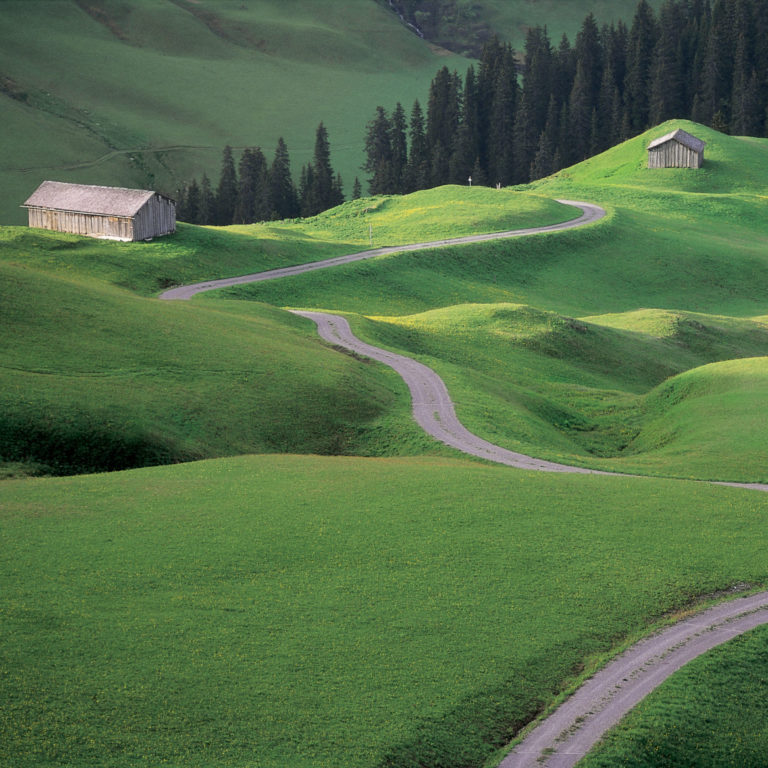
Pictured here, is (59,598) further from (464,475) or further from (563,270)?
(563,270)

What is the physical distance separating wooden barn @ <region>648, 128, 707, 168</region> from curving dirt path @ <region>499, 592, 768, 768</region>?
12957 centimetres

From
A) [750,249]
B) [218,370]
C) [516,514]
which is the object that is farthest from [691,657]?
[750,249]

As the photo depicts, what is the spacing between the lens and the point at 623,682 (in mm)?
26703

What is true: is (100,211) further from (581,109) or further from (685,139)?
(581,109)

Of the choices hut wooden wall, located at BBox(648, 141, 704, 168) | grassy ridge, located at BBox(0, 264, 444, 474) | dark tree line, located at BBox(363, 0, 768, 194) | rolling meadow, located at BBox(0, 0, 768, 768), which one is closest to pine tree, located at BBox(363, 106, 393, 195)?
dark tree line, located at BBox(363, 0, 768, 194)

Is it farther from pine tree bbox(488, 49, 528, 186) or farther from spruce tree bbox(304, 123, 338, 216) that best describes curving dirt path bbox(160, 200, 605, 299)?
pine tree bbox(488, 49, 528, 186)

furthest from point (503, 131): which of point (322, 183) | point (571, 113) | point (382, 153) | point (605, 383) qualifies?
point (605, 383)

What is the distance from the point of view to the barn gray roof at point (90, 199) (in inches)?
3563

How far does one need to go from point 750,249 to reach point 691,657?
336 feet

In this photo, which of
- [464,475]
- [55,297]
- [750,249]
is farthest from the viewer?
[750,249]

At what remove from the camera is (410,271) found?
3954 inches

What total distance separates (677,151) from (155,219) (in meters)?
88.9

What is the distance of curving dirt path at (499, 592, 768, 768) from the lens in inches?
943

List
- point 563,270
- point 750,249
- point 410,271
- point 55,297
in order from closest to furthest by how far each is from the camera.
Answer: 1. point 55,297
2. point 410,271
3. point 563,270
4. point 750,249
